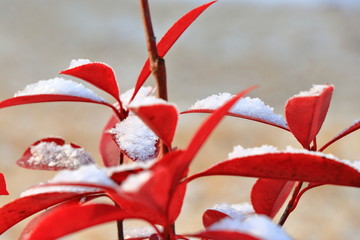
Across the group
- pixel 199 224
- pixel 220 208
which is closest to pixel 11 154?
pixel 199 224

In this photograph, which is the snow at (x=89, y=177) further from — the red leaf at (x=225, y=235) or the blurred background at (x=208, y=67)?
Result: the blurred background at (x=208, y=67)

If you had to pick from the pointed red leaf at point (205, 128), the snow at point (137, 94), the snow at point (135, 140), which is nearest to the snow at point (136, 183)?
the pointed red leaf at point (205, 128)

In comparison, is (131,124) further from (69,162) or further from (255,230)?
(255,230)

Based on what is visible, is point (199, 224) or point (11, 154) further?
point (11, 154)

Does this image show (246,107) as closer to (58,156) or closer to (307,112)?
(307,112)

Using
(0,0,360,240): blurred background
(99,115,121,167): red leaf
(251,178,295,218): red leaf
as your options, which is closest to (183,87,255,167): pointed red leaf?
(251,178,295,218): red leaf
